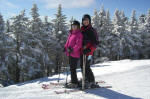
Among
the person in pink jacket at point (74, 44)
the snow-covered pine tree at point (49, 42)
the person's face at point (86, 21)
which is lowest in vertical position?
the person in pink jacket at point (74, 44)

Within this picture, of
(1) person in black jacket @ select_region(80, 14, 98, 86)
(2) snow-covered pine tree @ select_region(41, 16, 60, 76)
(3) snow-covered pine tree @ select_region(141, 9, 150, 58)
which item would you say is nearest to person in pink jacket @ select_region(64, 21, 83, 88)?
(1) person in black jacket @ select_region(80, 14, 98, 86)

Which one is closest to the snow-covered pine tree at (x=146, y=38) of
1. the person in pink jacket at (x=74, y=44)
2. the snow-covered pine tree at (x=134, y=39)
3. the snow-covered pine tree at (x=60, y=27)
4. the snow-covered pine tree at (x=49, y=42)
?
the snow-covered pine tree at (x=134, y=39)

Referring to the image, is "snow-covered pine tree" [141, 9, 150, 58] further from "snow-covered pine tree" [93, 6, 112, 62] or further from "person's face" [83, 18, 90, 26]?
"person's face" [83, 18, 90, 26]

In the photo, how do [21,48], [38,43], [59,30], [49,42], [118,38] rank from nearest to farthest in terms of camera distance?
[21,48], [38,43], [49,42], [59,30], [118,38]

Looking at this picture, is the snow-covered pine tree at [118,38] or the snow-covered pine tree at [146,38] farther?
the snow-covered pine tree at [146,38]

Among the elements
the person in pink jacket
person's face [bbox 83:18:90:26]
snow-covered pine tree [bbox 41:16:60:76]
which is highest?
snow-covered pine tree [bbox 41:16:60:76]

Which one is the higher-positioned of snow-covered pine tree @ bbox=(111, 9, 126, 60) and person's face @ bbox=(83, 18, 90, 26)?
snow-covered pine tree @ bbox=(111, 9, 126, 60)

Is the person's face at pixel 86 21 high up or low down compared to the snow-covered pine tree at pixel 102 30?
down

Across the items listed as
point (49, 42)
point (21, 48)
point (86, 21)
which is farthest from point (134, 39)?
point (86, 21)

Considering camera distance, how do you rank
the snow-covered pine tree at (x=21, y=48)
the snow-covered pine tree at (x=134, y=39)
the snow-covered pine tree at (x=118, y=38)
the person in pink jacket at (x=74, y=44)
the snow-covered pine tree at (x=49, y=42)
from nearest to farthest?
the person in pink jacket at (x=74, y=44) < the snow-covered pine tree at (x=21, y=48) < the snow-covered pine tree at (x=49, y=42) < the snow-covered pine tree at (x=118, y=38) < the snow-covered pine tree at (x=134, y=39)

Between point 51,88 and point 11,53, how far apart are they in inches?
679

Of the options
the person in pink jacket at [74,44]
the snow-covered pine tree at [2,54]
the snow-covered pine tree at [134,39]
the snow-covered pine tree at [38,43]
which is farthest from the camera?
the snow-covered pine tree at [134,39]

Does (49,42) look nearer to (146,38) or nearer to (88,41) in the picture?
(88,41)

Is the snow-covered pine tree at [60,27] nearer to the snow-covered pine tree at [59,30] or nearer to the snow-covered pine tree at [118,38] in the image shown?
the snow-covered pine tree at [59,30]
